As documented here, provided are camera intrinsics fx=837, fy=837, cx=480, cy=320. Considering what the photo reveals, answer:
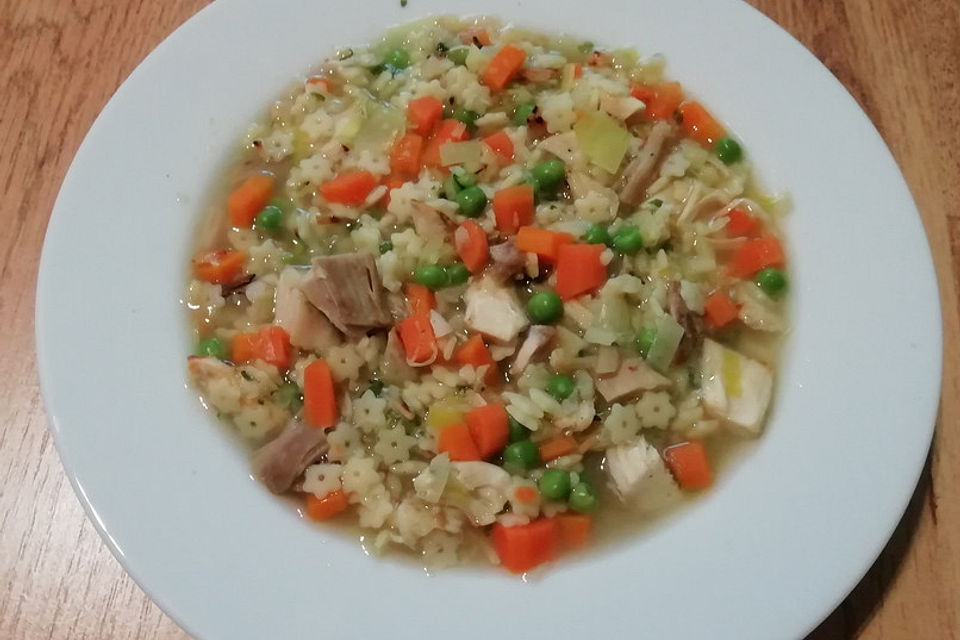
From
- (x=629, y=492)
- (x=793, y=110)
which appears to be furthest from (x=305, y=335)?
(x=793, y=110)

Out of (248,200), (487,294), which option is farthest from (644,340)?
(248,200)

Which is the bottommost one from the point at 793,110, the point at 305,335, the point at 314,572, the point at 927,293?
the point at 314,572

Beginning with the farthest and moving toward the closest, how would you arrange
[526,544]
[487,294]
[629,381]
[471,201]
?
[471,201] → [487,294] → [629,381] → [526,544]

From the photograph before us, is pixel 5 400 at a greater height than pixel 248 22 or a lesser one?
lesser

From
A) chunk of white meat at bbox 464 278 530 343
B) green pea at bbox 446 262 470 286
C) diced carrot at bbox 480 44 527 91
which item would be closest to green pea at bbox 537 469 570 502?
chunk of white meat at bbox 464 278 530 343

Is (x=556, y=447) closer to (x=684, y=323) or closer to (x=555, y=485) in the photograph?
(x=555, y=485)

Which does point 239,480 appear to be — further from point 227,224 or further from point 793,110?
point 793,110

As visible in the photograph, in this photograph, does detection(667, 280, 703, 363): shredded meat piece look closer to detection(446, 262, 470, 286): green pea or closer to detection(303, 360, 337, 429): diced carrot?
detection(446, 262, 470, 286): green pea
